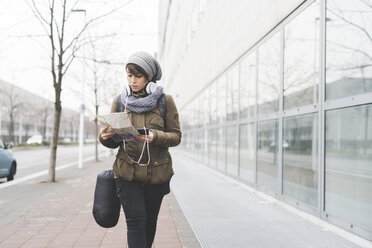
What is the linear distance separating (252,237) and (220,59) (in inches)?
377

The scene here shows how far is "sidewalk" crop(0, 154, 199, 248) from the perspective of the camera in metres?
4.36

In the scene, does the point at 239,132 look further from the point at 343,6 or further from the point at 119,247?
the point at 119,247

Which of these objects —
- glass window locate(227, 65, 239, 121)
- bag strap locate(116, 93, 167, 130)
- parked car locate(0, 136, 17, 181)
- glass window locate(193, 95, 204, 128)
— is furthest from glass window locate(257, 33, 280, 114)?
glass window locate(193, 95, 204, 128)

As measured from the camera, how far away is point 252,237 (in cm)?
459

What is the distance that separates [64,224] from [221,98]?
8891 millimetres

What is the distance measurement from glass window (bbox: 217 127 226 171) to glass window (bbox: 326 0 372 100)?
7606 millimetres

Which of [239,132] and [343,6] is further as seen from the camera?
[239,132]

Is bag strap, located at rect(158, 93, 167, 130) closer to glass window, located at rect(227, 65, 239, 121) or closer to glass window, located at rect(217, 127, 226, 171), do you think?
glass window, located at rect(227, 65, 239, 121)

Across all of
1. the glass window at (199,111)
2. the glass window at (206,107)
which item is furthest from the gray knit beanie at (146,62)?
the glass window at (199,111)

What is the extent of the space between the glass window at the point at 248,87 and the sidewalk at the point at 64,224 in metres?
3.03

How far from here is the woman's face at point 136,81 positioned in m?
2.77

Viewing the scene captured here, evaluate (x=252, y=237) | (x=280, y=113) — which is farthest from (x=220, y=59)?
(x=252, y=237)

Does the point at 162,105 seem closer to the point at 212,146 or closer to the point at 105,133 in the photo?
the point at 105,133

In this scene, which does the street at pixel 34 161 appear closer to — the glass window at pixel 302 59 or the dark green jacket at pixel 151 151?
the glass window at pixel 302 59
